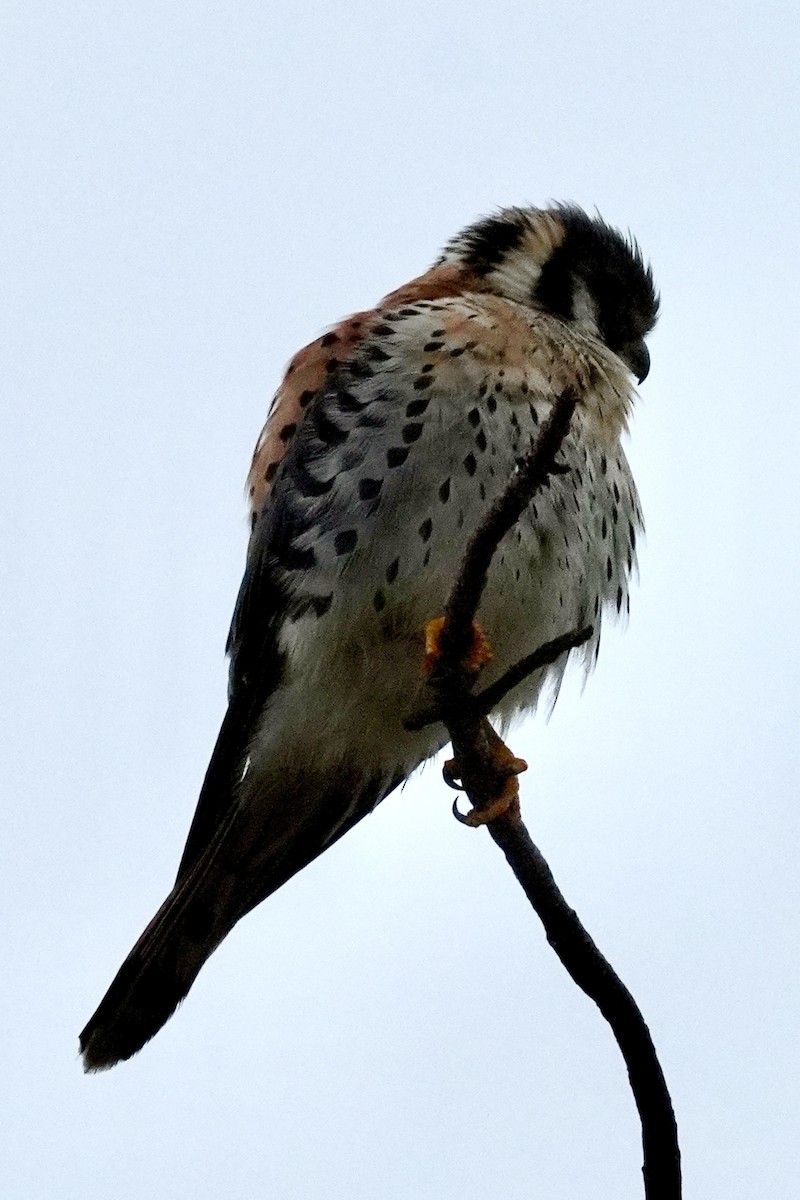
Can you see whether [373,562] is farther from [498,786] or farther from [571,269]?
[571,269]

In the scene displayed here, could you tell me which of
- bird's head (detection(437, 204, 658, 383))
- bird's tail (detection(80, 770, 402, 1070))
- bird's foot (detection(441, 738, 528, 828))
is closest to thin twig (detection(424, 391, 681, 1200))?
bird's foot (detection(441, 738, 528, 828))

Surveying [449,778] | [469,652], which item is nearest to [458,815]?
[449,778]

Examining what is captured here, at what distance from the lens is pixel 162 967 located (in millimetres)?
4391

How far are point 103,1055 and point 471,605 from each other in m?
1.94

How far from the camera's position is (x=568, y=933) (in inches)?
124

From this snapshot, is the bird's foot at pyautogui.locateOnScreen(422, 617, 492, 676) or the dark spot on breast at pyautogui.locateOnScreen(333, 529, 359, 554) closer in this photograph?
the bird's foot at pyautogui.locateOnScreen(422, 617, 492, 676)

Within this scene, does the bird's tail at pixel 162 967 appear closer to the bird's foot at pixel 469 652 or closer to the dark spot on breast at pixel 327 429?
the dark spot on breast at pixel 327 429

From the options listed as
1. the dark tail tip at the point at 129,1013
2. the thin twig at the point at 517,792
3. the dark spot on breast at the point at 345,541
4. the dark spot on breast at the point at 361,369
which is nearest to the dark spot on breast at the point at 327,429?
the dark spot on breast at the point at 361,369

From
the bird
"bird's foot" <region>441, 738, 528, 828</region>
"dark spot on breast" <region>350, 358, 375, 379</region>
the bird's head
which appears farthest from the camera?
the bird's head

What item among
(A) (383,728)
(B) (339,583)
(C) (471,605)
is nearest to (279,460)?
(B) (339,583)

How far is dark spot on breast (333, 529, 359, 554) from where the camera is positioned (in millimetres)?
4105

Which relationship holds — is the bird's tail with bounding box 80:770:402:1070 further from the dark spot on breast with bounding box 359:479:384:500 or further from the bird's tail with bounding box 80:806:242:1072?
the dark spot on breast with bounding box 359:479:384:500

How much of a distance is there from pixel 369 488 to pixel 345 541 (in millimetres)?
144

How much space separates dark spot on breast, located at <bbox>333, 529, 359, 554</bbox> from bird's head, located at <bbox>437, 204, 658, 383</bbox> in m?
1.09
